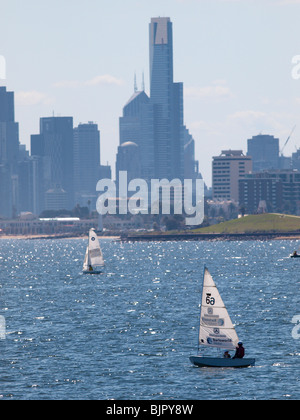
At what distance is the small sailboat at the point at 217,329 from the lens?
69938 mm

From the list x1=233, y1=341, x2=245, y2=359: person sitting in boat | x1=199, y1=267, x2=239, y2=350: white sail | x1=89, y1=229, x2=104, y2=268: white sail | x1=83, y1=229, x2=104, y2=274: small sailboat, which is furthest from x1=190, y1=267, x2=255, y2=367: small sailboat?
x1=83, y1=229, x2=104, y2=274: small sailboat

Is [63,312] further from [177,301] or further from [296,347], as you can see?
[296,347]

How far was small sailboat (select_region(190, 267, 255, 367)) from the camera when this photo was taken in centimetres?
6994

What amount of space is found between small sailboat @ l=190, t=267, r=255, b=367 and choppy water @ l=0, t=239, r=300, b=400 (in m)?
0.70

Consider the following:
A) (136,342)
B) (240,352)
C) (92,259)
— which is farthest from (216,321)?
(92,259)

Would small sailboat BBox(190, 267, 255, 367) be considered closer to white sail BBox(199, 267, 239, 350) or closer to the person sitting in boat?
white sail BBox(199, 267, 239, 350)

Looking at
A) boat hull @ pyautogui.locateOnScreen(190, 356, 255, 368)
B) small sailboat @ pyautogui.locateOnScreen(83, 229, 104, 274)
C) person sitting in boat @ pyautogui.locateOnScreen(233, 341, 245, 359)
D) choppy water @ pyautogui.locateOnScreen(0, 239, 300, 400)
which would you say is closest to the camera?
choppy water @ pyautogui.locateOnScreen(0, 239, 300, 400)

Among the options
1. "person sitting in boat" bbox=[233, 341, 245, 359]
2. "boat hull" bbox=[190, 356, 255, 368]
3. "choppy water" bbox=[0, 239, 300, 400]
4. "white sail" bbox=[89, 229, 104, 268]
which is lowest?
"choppy water" bbox=[0, 239, 300, 400]

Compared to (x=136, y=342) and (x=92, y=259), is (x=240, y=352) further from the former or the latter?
(x=92, y=259)

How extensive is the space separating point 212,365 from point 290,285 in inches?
3122

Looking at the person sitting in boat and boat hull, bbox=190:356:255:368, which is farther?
the person sitting in boat

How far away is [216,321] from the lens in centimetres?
7031

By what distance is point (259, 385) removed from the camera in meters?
64.0
